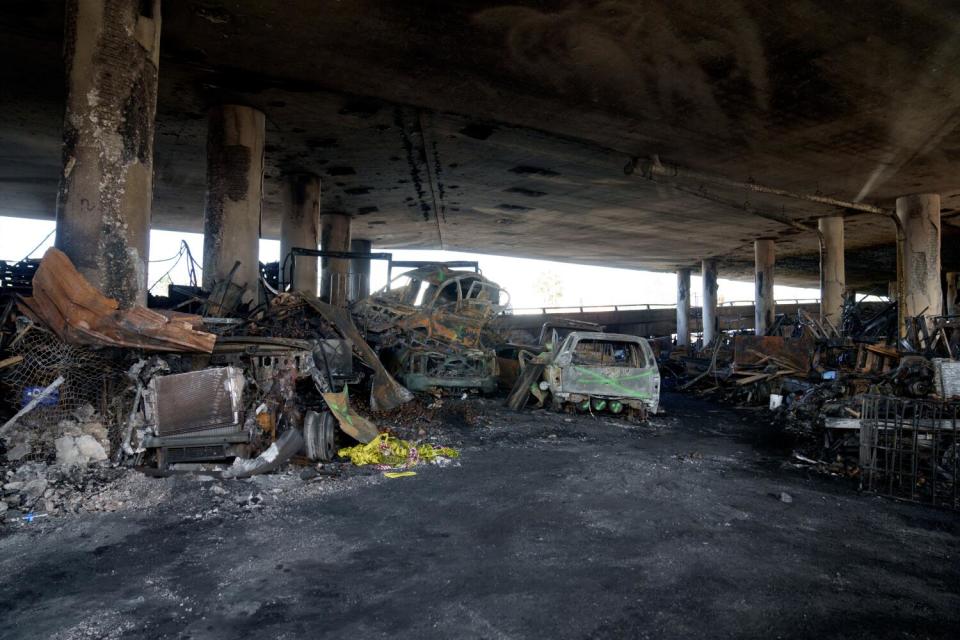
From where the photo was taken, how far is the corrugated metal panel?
16.9 feet

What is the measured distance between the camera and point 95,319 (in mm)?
5152

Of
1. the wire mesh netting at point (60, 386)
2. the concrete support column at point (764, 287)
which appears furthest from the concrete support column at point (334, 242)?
the concrete support column at point (764, 287)

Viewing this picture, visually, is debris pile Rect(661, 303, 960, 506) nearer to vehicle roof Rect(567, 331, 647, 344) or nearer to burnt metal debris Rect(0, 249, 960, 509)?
burnt metal debris Rect(0, 249, 960, 509)

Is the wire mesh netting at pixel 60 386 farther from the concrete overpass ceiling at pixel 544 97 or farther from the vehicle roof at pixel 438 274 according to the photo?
the vehicle roof at pixel 438 274

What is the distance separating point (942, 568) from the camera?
374 centimetres

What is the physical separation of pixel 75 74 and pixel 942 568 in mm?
9046

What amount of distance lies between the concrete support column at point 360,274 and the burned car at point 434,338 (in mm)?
10117

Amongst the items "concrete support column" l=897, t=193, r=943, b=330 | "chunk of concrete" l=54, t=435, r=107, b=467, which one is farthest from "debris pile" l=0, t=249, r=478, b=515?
"concrete support column" l=897, t=193, r=943, b=330

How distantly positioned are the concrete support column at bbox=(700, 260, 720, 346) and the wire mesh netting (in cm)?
2625

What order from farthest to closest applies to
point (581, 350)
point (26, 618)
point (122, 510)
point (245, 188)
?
1. point (581, 350)
2. point (245, 188)
3. point (122, 510)
4. point (26, 618)

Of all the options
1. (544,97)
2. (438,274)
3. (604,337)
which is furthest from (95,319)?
(544,97)

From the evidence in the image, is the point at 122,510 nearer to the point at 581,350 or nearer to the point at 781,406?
the point at 581,350

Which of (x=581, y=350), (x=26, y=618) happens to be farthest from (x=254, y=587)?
(x=581, y=350)

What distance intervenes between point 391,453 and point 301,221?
1056 cm
